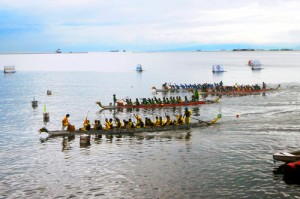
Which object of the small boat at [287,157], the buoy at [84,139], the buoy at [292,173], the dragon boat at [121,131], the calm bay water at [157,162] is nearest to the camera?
the calm bay water at [157,162]

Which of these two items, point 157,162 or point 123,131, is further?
point 123,131

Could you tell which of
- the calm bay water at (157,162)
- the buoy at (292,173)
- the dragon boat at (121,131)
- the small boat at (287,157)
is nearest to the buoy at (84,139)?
the calm bay water at (157,162)

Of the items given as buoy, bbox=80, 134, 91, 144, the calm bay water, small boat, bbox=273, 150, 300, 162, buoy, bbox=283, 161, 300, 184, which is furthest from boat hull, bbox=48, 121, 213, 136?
buoy, bbox=283, 161, 300, 184

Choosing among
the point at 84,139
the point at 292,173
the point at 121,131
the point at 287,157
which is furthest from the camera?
the point at 121,131

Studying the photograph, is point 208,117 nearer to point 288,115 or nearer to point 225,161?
point 288,115

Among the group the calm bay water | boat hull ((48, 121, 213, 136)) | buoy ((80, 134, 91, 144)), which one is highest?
boat hull ((48, 121, 213, 136))

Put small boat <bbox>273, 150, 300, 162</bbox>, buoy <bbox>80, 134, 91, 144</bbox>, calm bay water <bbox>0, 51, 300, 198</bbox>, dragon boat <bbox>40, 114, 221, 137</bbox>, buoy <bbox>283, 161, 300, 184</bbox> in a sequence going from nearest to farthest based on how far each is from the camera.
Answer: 1. calm bay water <bbox>0, 51, 300, 198</bbox>
2. buoy <bbox>283, 161, 300, 184</bbox>
3. small boat <bbox>273, 150, 300, 162</bbox>
4. buoy <bbox>80, 134, 91, 144</bbox>
5. dragon boat <bbox>40, 114, 221, 137</bbox>

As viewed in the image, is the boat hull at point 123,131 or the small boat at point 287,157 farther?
the boat hull at point 123,131

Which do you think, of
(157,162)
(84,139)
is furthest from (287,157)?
(84,139)

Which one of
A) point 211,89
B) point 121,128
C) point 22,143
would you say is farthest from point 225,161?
point 211,89

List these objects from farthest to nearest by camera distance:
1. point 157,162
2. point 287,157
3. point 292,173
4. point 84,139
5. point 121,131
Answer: point 121,131, point 84,139, point 157,162, point 287,157, point 292,173

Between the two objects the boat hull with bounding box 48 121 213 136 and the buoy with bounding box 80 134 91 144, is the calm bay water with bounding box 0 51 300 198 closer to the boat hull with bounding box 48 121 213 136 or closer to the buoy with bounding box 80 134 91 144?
the buoy with bounding box 80 134 91 144

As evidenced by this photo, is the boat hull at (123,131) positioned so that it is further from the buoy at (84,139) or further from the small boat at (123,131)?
the buoy at (84,139)

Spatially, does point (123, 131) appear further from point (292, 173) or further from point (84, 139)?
point (292, 173)
